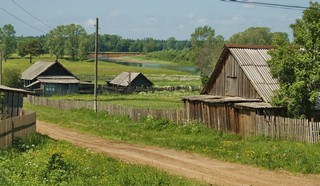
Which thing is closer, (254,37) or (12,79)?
(12,79)

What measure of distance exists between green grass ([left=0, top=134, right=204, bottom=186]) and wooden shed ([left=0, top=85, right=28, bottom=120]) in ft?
25.3

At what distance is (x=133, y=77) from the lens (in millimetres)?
76625

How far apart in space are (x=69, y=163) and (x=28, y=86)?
55.6 metres

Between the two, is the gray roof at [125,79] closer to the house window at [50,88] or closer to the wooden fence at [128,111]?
the house window at [50,88]

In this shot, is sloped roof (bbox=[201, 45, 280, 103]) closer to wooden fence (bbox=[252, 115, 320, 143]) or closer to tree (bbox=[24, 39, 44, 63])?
wooden fence (bbox=[252, 115, 320, 143])

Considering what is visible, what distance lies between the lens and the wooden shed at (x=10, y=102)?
26680 millimetres

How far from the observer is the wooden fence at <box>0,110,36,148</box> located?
2045 cm

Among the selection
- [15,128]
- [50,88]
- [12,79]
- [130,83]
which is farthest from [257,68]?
[12,79]

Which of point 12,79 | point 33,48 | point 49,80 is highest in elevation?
point 33,48

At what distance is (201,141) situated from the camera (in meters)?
24.5

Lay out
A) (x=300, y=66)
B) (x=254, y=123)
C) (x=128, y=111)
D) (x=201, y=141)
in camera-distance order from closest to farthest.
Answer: (x=201, y=141) → (x=300, y=66) → (x=254, y=123) → (x=128, y=111)

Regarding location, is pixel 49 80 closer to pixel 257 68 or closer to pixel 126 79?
pixel 126 79

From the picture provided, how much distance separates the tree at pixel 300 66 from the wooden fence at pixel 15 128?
515 inches

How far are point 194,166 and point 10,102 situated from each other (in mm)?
13244
